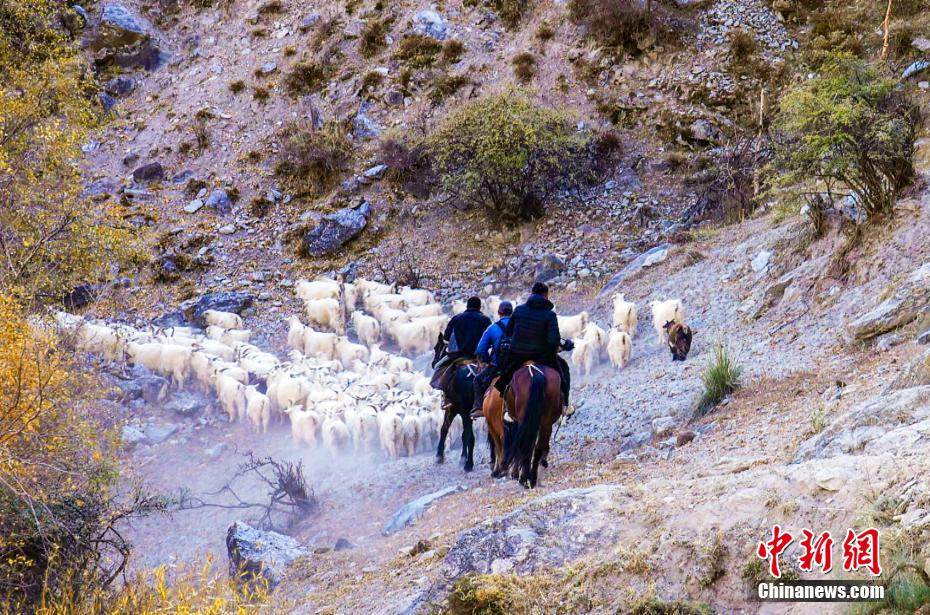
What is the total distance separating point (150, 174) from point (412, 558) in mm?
21311

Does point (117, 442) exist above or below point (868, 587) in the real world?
below

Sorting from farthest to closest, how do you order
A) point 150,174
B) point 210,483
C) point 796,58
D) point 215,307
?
1. point 150,174
2. point 796,58
3. point 215,307
4. point 210,483

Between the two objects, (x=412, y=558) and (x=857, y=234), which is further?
(x=857, y=234)

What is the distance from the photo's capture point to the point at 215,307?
17.4 metres

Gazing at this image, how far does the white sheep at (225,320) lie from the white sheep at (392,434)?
23.6 feet

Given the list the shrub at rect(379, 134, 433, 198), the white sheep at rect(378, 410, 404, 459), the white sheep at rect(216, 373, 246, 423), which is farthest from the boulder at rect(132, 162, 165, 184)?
the white sheep at rect(378, 410, 404, 459)

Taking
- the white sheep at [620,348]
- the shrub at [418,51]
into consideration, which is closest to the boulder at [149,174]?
the shrub at [418,51]

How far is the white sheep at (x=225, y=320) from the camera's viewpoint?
53.4 feet

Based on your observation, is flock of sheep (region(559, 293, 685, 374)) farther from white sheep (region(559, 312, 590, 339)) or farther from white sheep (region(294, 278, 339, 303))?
white sheep (region(294, 278, 339, 303))

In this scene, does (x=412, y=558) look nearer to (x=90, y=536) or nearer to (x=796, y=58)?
(x=90, y=536)

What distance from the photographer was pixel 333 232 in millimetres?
19656

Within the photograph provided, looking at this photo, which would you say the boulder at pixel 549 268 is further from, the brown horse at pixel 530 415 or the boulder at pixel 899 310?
the brown horse at pixel 530 415

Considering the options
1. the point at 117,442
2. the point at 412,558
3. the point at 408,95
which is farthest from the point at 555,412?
the point at 408,95

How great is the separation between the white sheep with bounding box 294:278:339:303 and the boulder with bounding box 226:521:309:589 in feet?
29.7
